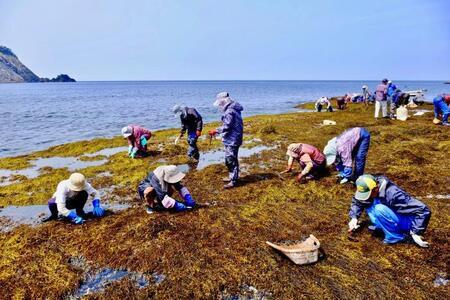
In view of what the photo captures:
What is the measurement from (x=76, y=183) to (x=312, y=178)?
6030mm

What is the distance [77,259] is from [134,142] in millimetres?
7984

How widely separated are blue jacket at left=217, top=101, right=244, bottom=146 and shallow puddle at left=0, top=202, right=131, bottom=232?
3.11m

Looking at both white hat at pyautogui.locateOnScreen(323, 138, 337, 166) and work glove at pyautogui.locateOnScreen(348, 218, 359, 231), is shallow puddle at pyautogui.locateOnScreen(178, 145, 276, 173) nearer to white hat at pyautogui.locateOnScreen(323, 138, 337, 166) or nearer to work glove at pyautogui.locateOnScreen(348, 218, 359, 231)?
white hat at pyautogui.locateOnScreen(323, 138, 337, 166)

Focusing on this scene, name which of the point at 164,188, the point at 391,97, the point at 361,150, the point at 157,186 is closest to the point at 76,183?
the point at 157,186

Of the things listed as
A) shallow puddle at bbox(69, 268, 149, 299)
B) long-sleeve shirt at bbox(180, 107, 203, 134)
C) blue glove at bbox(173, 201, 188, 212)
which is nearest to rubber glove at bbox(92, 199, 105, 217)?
blue glove at bbox(173, 201, 188, 212)

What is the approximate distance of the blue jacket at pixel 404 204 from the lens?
17.1 feet

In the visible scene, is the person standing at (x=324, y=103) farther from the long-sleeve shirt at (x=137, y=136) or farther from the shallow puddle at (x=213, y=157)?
the long-sleeve shirt at (x=137, y=136)

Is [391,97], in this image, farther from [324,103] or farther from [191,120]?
[191,120]

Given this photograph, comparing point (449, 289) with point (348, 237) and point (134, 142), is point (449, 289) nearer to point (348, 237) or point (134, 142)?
point (348, 237)

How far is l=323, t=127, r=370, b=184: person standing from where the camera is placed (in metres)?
8.21

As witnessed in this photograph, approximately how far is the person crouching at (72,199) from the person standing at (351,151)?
6067 mm

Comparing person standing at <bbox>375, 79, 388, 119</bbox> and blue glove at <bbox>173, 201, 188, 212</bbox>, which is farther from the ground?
person standing at <bbox>375, 79, 388, 119</bbox>

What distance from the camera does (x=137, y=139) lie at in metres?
13.0

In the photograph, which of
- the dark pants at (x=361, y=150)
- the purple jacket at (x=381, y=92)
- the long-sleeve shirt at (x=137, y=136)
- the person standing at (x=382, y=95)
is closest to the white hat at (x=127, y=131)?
the long-sleeve shirt at (x=137, y=136)
